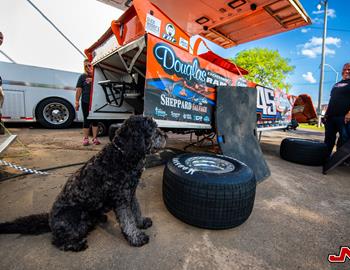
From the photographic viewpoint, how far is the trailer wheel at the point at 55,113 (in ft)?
18.8

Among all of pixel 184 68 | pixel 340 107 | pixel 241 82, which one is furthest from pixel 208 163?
pixel 340 107

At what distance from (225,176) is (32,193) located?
2.04m

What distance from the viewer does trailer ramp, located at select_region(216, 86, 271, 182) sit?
2605 millimetres

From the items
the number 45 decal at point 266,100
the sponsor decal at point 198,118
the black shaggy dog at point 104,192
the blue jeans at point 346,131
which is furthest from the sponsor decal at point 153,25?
the blue jeans at point 346,131

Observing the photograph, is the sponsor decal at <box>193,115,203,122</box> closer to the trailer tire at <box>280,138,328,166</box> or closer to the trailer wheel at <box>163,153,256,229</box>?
the trailer wheel at <box>163,153,256,229</box>

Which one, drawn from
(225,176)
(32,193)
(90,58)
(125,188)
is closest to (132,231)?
(125,188)

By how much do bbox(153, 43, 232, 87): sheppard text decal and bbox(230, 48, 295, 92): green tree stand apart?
2034 cm

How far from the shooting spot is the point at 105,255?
1.11 m

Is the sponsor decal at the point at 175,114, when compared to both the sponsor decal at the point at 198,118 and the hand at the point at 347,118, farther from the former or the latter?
the hand at the point at 347,118

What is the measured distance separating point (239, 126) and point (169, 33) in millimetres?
1817

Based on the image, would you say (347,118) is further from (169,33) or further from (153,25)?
(153,25)

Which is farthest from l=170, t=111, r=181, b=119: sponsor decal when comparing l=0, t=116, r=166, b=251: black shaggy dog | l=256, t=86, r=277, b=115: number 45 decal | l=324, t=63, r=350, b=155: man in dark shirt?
l=324, t=63, r=350, b=155: man in dark shirt

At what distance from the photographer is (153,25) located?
6.84 ft

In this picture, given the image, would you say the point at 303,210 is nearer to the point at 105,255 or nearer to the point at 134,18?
the point at 105,255
